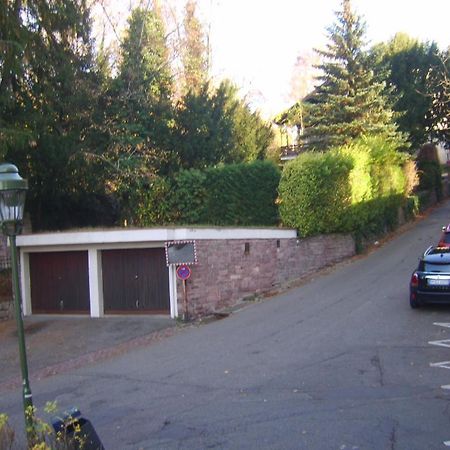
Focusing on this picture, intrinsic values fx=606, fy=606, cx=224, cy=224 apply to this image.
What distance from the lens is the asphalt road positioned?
685 cm

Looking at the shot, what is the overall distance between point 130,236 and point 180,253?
1.84 meters

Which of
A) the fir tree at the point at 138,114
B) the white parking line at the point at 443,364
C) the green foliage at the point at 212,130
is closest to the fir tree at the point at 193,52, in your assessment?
the green foliage at the point at 212,130

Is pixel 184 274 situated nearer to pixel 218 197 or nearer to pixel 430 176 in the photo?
pixel 218 197

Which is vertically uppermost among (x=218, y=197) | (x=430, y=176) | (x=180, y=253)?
(x=430, y=176)

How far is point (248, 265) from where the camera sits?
63.4 ft

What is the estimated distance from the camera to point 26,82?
754 inches

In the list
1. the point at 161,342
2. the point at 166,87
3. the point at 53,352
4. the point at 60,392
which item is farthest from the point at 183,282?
the point at 166,87

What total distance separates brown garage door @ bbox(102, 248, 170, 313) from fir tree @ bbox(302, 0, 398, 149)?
14.2 metres

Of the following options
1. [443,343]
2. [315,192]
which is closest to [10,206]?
[443,343]

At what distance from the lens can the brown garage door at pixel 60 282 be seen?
736 inches

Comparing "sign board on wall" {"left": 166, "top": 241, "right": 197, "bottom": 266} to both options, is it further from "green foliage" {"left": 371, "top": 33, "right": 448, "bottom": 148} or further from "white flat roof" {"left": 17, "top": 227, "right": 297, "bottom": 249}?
"green foliage" {"left": 371, "top": 33, "right": 448, "bottom": 148}

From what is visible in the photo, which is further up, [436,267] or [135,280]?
[436,267]

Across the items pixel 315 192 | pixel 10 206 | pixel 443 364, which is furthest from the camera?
pixel 315 192

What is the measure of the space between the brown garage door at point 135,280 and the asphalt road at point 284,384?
7.22 feet
